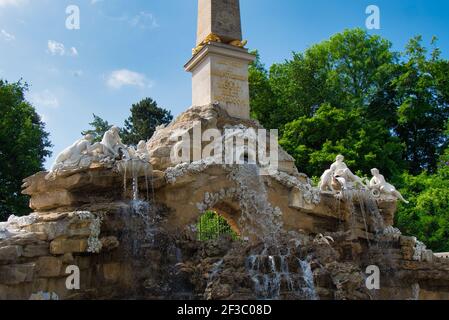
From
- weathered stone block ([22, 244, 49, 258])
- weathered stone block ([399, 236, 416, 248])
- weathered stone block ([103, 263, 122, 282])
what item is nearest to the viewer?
weathered stone block ([22, 244, 49, 258])

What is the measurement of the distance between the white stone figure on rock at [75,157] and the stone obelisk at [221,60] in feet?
14.1

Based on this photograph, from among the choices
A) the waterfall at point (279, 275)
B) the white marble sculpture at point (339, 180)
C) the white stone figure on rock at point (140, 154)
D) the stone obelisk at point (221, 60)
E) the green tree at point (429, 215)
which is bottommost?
the waterfall at point (279, 275)

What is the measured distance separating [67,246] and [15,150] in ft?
43.9

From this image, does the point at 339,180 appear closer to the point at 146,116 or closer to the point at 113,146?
the point at 113,146

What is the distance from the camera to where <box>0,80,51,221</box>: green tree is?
21.5 meters

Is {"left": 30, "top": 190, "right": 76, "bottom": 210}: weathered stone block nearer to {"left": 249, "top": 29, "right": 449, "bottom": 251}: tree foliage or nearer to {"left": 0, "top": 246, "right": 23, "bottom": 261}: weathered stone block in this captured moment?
{"left": 0, "top": 246, "right": 23, "bottom": 261}: weathered stone block

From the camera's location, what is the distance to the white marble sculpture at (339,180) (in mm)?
14695

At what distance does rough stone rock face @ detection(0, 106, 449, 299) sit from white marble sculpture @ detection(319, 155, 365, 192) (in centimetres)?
34

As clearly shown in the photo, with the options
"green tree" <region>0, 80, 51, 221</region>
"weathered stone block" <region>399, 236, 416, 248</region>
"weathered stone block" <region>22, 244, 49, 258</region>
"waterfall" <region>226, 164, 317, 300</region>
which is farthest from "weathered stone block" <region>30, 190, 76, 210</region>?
"green tree" <region>0, 80, 51, 221</region>

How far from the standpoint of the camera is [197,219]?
13.0 meters

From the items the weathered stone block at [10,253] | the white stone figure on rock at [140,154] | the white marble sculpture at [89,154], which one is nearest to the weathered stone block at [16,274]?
the weathered stone block at [10,253]

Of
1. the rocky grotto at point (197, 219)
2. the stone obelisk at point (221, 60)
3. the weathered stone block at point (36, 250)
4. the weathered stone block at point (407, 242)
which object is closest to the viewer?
the weathered stone block at point (36, 250)

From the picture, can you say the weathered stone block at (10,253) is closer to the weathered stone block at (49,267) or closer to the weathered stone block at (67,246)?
the weathered stone block at (49,267)
